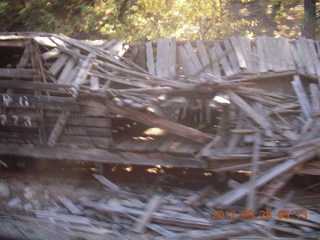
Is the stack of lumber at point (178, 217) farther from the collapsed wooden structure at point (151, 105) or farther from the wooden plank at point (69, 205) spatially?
the collapsed wooden structure at point (151, 105)

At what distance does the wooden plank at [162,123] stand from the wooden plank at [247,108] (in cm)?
67

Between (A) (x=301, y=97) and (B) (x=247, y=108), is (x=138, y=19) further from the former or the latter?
(B) (x=247, y=108)

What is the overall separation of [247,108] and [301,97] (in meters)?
1.21

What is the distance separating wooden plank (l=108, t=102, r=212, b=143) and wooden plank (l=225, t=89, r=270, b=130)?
0.67 meters

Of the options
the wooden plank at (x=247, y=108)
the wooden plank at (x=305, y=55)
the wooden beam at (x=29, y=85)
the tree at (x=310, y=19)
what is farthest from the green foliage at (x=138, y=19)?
the wooden beam at (x=29, y=85)

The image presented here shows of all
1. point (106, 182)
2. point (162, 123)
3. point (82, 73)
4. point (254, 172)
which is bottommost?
point (106, 182)

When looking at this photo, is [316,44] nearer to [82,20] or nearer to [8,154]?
[8,154]

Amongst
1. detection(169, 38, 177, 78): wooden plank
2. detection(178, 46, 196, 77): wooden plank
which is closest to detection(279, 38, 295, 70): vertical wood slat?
detection(178, 46, 196, 77): wooden plank

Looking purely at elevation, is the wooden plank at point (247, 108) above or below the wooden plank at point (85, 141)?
above

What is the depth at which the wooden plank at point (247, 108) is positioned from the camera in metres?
4.83

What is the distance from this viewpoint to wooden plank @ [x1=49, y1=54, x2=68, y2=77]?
229 inches

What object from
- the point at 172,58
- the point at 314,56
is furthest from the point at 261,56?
the point at 172,58

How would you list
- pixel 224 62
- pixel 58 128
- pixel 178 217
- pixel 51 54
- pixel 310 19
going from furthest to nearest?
pixel 310 19 < pixel 224 62 < pixel 51 54 < pixel 58 128 < pixel 178 217

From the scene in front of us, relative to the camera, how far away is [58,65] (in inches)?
232
